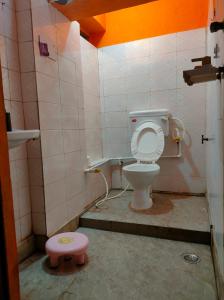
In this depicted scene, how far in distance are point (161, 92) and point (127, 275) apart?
77.0 inches

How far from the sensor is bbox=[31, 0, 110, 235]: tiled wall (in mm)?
1620

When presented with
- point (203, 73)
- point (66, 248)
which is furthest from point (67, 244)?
point (203, 73)

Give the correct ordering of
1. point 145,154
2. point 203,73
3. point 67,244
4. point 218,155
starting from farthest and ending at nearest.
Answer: point 145,154
point 67,244
point 218,155
point 203,73

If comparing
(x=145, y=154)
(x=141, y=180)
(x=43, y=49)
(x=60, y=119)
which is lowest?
(x=141, y=180)

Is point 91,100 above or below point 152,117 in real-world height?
above

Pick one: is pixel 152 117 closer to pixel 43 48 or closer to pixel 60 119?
pixel 60 119

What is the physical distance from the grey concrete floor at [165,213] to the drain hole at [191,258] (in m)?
0.24

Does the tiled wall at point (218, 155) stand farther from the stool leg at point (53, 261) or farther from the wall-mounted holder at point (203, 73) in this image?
the stool leg at point (53, 261)

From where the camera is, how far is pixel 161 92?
257 centimetres

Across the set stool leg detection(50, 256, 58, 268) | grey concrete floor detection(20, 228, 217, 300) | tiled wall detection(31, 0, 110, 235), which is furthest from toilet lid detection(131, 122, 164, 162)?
stool leg detection(50, 256, 58, 268)

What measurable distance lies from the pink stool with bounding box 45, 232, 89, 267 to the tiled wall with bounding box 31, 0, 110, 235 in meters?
0.18

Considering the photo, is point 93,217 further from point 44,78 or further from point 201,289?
point 44,78

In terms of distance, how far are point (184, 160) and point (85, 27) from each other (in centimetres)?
196

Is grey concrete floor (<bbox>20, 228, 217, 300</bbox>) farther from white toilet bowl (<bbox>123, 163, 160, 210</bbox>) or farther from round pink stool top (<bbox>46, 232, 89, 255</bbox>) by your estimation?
white toilet bowl (<bbox>123, 163, 160, 210</bbox>)
